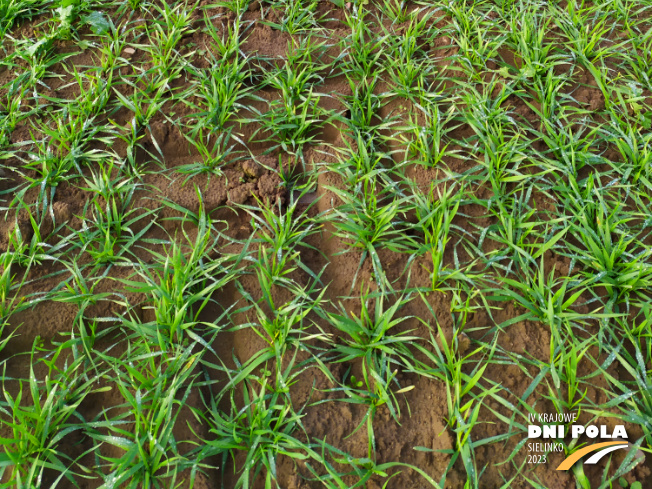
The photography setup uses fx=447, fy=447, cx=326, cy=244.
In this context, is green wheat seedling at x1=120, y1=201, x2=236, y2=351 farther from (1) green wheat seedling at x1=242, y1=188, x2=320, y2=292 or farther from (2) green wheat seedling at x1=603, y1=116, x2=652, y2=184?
(2) green wheat seedling at x1=603, y1=116, x2=652, y2=184

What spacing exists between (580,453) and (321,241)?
1199 mm

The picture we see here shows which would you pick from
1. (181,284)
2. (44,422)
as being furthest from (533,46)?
(44,422)

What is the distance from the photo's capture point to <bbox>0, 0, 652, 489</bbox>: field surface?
1.44m

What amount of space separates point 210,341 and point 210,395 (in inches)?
7.3

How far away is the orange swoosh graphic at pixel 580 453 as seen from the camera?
55.0 inches

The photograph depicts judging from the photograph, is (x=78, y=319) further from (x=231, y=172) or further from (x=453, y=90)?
(x=453, y=90)

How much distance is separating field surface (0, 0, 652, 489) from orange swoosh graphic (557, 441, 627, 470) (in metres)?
0.02

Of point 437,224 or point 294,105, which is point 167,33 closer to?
point 294,105

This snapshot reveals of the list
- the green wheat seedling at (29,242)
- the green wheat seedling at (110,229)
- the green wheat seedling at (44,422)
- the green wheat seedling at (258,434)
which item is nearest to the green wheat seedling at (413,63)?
the green wheat seedling at (110,229)

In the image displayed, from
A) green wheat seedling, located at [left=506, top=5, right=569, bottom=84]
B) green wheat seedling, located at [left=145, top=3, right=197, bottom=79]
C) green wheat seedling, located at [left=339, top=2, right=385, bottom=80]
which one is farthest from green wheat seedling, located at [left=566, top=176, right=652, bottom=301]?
green wheat seedling, located at [left=145, top=3, right=197, bottom=79]

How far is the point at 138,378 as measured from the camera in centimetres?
146

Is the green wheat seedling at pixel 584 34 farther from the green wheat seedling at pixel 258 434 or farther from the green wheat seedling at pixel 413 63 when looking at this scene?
the green wheat seedling at pixel 258 434

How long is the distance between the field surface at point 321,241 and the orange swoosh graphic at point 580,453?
2cm

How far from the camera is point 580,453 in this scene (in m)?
1.41
